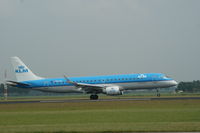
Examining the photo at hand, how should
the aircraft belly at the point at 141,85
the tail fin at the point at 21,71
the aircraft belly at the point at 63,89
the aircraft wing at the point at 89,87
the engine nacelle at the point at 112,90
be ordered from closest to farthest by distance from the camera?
1. the engine nacelle at the point at 112,90
2. the aircraft wing at the point at 89,87
3. the aircraft belly at the point at 141,85
4. the aircraft belly at the point at 63,89
5. the tail fin at the point at 21,71

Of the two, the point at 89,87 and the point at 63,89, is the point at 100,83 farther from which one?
the point at 63,89

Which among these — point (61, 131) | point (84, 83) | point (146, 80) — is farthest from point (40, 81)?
point (61, 131)

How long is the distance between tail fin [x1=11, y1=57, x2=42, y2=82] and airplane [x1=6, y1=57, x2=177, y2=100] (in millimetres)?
508

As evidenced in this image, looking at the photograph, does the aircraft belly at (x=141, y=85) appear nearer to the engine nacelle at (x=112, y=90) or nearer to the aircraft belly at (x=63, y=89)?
the engine nacelle at (x=112, y=90)

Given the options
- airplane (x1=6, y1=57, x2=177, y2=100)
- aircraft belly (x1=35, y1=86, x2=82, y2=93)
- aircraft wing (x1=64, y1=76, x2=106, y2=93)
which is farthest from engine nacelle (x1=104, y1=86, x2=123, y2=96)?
aircraft belly (x1=35, y1=86, x2=82, y2=93)

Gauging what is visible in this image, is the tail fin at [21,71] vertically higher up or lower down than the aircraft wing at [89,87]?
higher up

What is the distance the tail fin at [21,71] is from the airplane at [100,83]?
20.0 inches

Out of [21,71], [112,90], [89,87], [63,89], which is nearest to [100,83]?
[89,87]

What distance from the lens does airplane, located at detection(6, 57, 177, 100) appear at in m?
49.0

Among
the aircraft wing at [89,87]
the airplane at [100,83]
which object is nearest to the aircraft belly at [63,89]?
the airplane at [100,83]

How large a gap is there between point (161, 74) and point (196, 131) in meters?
35.8

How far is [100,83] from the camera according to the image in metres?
50.2

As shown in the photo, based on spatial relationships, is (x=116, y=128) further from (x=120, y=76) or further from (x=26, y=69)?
(x=26, y=69)

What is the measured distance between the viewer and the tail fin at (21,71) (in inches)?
2123
